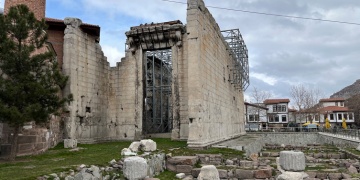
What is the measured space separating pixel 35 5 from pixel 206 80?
9201mm

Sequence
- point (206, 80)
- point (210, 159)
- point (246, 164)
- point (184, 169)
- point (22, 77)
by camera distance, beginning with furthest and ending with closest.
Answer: point (206, 80)
point (210, 159)
point (246, 164)
point (184, 169)
point (22, 77)

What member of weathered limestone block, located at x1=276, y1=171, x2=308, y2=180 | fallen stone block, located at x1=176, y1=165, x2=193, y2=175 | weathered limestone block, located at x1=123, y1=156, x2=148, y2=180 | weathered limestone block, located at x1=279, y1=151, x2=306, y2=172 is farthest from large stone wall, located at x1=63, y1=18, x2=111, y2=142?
weathered limestone block, located at x1=276, y1=171, x2=308, y2=180

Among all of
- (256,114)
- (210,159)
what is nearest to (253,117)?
(256,114)

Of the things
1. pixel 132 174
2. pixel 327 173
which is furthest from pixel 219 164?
pixel 132 174

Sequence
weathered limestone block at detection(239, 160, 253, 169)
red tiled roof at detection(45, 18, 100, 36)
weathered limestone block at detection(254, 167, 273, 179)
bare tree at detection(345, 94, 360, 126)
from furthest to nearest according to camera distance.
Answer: bare tree at detection(345, 94, 360, 126) → red tiled roof at detection(45, 18, 100, 36) → weathered limestone block at detection(239, 160, 253, 169) → weathered limestone block at detection(254, 167, 273, 179)

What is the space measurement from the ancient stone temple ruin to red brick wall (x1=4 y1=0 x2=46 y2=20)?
298cm

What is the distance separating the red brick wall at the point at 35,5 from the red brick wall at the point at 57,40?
12.2ft

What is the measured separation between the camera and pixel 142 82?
1964 cm

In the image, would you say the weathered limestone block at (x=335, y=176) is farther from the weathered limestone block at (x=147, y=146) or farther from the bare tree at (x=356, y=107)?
the bare tree at (x=356, y=107)

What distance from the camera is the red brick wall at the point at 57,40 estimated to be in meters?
17.6

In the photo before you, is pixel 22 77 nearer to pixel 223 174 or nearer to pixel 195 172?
pixel 195 172

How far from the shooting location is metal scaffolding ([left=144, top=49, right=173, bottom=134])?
20688 mm

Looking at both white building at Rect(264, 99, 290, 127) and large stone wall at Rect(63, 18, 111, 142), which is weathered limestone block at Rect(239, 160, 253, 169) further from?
white building at Rect(264, 99, 290, 127)

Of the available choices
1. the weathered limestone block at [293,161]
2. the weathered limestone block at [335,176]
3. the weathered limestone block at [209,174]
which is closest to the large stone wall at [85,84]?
the weathered limestone block at [209,174]
